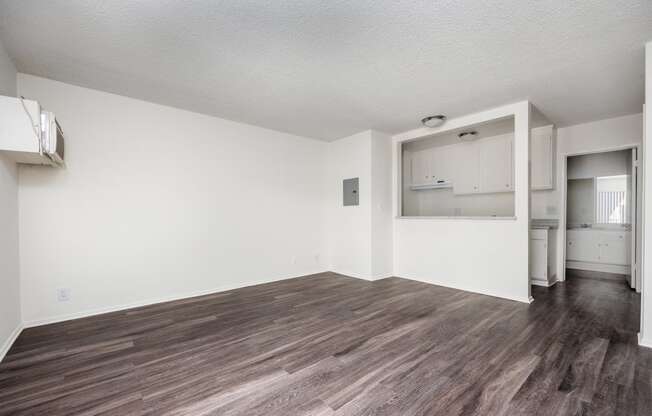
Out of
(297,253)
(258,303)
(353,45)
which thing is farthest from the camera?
(297,253)

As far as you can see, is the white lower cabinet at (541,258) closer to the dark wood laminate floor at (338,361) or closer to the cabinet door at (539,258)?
the cabinet door at (539,258)

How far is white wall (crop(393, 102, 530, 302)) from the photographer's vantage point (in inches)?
135

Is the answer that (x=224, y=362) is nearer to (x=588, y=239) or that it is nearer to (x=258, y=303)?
(x=258, y=303)

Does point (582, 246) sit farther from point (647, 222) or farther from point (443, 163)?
point (647, 222)

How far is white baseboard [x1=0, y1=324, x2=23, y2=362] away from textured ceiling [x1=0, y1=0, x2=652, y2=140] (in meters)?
2.37

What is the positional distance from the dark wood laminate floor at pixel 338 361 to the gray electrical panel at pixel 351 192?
1.91 metres

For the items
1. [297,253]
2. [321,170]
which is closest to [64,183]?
[297,253]

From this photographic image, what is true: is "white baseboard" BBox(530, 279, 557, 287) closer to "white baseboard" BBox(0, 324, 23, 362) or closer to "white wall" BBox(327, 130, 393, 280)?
"white wall" BBox(327, 130, 393, 280)

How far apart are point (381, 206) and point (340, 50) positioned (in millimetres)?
2823

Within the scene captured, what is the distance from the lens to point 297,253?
4.85 meters

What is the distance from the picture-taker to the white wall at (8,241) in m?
2.23

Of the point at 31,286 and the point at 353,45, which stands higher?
the point at 353,45

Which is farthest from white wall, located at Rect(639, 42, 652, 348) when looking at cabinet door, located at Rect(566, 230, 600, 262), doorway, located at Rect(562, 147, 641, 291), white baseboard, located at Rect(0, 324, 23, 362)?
white baseboard, located at Rect(0, 324, 23, 362)

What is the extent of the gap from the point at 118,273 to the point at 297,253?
98.3 inches
